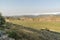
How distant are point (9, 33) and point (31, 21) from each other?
869 inches

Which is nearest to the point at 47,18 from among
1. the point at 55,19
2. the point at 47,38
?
the point at 55,19

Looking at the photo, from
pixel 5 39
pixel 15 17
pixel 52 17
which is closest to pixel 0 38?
pixel 5 39

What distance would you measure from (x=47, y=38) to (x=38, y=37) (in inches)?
57.1

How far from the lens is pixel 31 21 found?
133ft

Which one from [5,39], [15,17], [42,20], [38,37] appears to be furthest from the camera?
[42,20]

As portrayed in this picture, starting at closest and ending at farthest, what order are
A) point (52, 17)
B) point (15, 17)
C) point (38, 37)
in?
point (38, 37)
point (15, 17)
point (52, 17)

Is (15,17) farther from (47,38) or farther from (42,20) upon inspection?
(47,38)

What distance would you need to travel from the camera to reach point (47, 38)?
800 inches

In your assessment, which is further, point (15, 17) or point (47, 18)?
point (47, 18)

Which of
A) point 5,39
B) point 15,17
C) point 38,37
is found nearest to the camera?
point 5,39

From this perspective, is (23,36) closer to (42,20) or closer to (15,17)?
(15,17)

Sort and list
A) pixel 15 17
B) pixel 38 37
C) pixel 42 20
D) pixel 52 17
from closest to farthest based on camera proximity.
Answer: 1. pixel 38 37
2. pixel 15 17
3. pixel 42 20
4. pixel 52 17

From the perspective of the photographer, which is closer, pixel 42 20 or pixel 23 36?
pixel 23 36

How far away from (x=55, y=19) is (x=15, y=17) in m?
8.54
